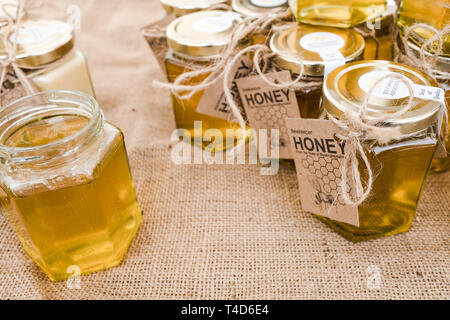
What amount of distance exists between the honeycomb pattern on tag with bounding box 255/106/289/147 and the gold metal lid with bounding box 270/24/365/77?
0.09m

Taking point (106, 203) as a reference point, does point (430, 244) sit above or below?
below

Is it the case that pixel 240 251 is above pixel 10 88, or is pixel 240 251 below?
below

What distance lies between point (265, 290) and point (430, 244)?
295 mm

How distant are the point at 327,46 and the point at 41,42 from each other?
544 millimetres

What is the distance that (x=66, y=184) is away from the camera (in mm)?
595

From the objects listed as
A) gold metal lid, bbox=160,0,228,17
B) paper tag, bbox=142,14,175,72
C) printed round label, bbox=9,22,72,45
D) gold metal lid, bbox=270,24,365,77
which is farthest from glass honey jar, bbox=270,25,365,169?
printed round label, bbox=9,22,72,45

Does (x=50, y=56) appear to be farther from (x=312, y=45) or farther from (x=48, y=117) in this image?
(x=312, y=45)

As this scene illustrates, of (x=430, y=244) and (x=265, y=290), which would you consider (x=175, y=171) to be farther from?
(x=430, y=244)

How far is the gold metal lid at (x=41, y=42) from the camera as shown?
0.79 metres

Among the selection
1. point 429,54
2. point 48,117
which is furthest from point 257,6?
point 48,117

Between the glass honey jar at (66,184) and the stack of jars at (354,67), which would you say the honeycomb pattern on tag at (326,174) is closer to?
the stack of jars at (354,67)

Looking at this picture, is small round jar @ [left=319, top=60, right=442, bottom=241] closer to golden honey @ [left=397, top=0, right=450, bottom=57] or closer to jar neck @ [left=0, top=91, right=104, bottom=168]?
golden honey @ [left=397, top=0, right=450, bottom=57]

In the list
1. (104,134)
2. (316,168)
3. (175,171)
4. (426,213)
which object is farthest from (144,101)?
(426,213)

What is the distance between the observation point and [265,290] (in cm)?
66
